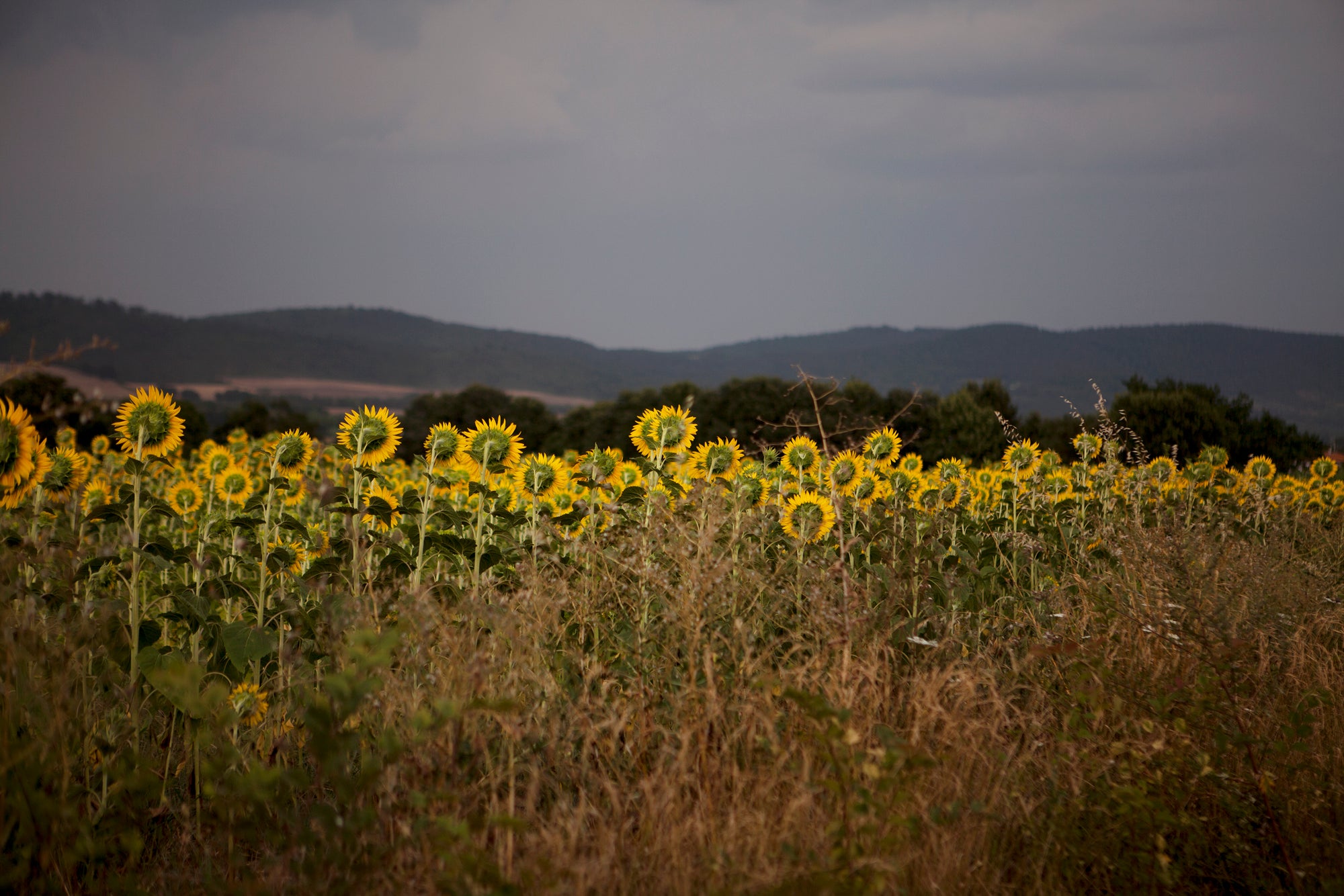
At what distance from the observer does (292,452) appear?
458cm

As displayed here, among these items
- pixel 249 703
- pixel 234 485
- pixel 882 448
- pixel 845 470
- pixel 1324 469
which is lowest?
pixel 249 703

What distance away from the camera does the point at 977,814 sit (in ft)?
9.37

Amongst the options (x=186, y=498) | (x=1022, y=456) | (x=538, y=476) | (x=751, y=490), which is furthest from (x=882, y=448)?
(x=186, y=498)

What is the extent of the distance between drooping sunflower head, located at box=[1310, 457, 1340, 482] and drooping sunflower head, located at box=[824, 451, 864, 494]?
777cm

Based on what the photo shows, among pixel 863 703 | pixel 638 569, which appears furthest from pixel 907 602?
pixel 638 569

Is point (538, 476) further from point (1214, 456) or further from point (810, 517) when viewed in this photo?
point (1214, 456)

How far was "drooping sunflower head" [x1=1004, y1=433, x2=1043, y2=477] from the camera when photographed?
6461 mm

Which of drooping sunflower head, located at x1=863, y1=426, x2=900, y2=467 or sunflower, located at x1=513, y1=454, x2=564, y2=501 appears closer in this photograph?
sunflower, located at x1=513, y1=454, x2=564, y2=501

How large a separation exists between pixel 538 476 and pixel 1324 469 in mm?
9822

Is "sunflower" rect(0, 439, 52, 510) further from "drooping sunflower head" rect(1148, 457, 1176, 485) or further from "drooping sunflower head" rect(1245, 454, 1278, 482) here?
"drooping sunflower head" rect(1245, 454, 1278, 482)

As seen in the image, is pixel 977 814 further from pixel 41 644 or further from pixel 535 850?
pixel 41 644

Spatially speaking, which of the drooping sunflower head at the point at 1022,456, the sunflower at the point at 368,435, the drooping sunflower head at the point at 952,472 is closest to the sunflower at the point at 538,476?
the sunflower at the point at 368,435

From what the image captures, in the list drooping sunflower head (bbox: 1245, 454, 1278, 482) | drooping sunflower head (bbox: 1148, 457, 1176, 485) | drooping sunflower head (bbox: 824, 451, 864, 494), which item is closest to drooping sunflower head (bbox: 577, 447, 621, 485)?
drooping sunflower head (bbox: 824, 451, 864, 494)

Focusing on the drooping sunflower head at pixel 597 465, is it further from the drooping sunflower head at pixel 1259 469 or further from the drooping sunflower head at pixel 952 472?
the drooping sunflower head at pixel 1259 469
